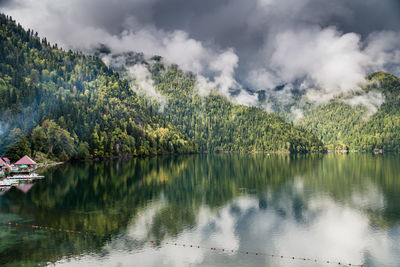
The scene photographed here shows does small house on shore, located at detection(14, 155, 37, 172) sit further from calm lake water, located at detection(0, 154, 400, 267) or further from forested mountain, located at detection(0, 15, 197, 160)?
calm lake water, located at detection(0, 154, 400, 267)

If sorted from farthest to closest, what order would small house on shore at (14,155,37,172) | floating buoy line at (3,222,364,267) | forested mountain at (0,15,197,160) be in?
forested mountain at (0,15,197,160) < small house on shore at (14,155,37,172) < floating buoy line at (3,222,364,267)

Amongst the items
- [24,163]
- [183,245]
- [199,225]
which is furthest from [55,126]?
[183,245]

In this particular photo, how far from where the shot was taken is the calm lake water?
2873 cm

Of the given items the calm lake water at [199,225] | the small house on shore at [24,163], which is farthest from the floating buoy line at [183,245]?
the small house on shore at [24,163]

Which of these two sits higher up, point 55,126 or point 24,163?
point 55,126

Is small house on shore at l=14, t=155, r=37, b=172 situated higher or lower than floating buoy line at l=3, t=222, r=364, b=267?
higher

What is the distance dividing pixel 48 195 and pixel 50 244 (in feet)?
→ 92.2

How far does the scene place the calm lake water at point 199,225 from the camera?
28.7 meters

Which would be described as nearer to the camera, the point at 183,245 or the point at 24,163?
the point at 183,245

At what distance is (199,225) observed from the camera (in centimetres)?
3869

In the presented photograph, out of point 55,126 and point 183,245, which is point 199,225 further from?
point 55,126

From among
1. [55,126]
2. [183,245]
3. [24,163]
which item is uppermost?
[55,126]

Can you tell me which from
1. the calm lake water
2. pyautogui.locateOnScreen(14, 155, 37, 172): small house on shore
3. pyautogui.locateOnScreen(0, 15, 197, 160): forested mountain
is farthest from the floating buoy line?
pyautogui.locateOnScreen(0, 15, 197, 160): forested mountain

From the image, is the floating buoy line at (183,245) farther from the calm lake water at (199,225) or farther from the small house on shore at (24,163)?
the small house on shore at (24,163)
